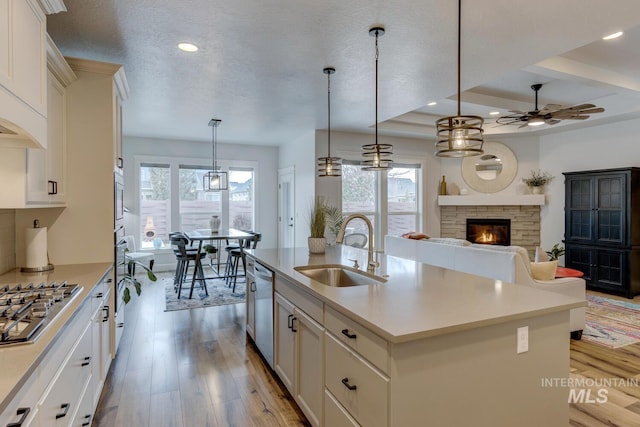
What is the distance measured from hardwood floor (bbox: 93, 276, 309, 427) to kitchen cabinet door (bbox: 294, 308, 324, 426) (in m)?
0.24

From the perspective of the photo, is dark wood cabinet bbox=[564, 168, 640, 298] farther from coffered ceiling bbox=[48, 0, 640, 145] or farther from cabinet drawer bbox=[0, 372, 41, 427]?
cabinet drawer bbox=[0, 372, 41, 427]

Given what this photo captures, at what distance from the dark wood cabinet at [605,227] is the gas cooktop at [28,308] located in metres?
6.62

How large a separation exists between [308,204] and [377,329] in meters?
5.12

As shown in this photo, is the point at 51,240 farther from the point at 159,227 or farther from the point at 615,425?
the point at 159,227

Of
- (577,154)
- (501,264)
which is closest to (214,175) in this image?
(501,264)

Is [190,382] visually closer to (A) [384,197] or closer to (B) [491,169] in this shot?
(A) [384,197]

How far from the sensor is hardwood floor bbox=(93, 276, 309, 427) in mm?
2287

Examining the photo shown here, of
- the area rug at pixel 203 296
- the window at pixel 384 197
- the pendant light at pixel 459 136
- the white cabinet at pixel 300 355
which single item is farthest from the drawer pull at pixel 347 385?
the window at pixel 384 197

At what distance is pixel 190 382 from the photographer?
2.73m

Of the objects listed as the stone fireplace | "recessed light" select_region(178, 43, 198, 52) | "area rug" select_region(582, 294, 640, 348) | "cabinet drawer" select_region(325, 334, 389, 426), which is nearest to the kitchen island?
"cabinet drawer" select_region(325, 334, 389, 426)

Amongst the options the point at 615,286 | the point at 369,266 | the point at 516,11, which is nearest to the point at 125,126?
the point at 369,266

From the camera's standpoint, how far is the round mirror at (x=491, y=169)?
7.08 meters

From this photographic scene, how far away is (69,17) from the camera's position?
8.14 feet

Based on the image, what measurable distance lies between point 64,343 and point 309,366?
1210 mm
